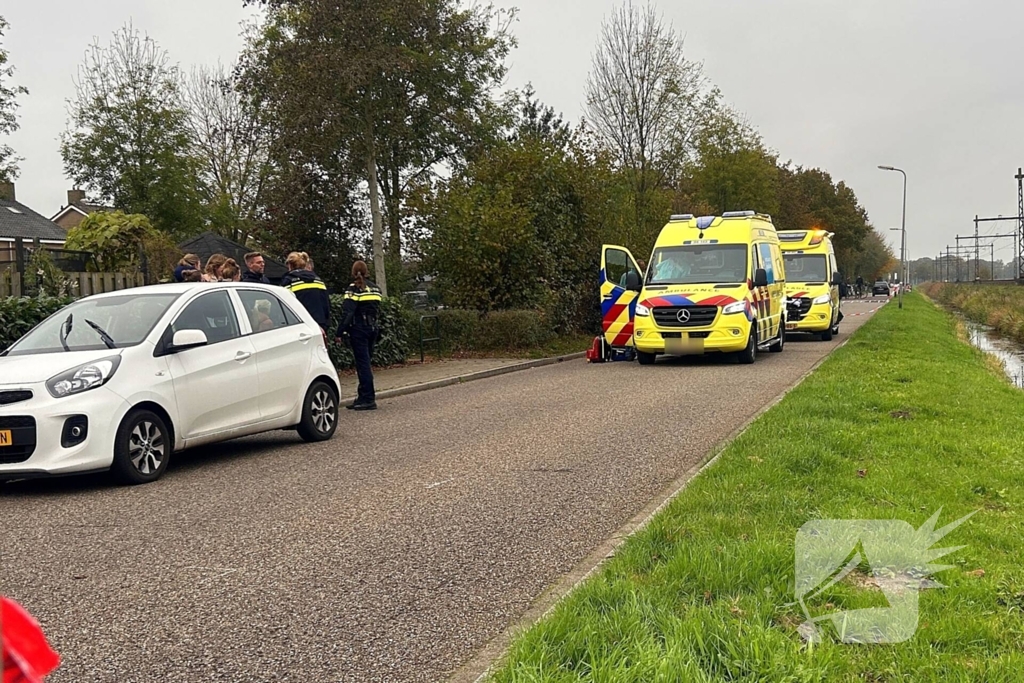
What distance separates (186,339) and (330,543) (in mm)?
3149

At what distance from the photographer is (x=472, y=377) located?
17.3m

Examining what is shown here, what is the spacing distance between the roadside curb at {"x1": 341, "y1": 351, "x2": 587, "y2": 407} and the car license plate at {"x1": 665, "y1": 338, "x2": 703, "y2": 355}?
3.07 metres

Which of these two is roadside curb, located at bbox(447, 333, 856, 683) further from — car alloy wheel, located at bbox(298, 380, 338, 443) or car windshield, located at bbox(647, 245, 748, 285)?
car windshield, located at bbox(647, 245, 748, 285)

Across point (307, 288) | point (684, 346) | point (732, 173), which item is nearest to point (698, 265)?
point (684, 346)

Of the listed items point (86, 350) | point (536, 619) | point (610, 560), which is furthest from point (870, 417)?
point (86, 350)

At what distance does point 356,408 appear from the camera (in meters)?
12.8

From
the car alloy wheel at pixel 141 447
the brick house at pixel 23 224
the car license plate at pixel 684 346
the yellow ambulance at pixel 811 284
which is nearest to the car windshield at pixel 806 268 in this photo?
the yellow ambulance at pixel 811 284

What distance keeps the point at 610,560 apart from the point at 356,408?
8.36 m

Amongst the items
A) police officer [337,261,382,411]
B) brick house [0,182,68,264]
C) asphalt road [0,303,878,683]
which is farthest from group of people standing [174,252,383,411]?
brick house [0,182,68,264]

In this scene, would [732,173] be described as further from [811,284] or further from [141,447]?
[141,447]

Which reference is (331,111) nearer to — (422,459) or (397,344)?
(397,344)

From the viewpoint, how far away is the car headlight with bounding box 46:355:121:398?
284 inches

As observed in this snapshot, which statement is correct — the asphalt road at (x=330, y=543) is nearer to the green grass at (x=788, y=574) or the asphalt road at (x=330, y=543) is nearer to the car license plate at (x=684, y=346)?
the green grass at (x=788, y=574)

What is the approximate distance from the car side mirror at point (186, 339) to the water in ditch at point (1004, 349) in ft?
42.8
